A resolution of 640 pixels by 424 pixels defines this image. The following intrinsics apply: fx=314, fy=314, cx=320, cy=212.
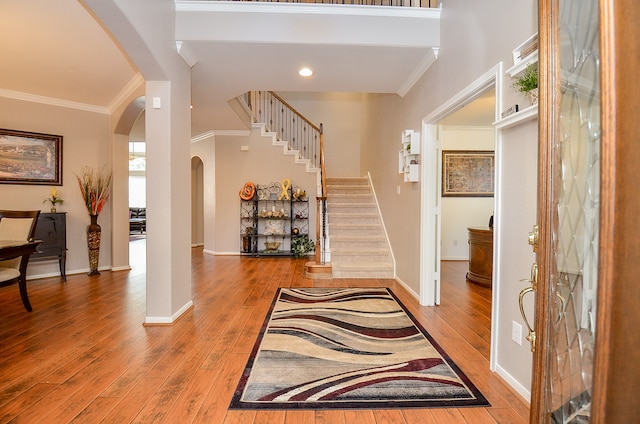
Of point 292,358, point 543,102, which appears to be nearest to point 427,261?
point 292,358

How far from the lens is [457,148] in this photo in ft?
21.1

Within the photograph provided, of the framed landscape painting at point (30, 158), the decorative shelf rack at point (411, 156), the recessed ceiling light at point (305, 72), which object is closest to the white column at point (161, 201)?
the recessed ceiling light at point (305, 72)

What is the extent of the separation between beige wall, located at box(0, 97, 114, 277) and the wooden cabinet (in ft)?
0.91

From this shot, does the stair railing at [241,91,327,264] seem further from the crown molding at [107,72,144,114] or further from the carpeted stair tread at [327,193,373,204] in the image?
the crown molding at [107,72,144,114]

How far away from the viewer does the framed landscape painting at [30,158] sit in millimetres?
4441

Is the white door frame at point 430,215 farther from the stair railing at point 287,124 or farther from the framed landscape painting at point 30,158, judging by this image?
the framed landscape painting at point 30,158

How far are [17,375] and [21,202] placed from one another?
3640mm

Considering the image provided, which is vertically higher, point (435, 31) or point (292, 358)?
point (435, 31)

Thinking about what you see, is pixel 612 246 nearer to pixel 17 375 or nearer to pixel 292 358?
pixel 292 358

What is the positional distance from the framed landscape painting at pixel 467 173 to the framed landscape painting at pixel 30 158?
678 cm

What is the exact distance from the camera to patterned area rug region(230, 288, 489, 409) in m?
1.83

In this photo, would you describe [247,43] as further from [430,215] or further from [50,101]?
[50,101]

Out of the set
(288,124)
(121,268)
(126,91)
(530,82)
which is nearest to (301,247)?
(288,124)

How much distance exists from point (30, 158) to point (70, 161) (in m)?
0.46
